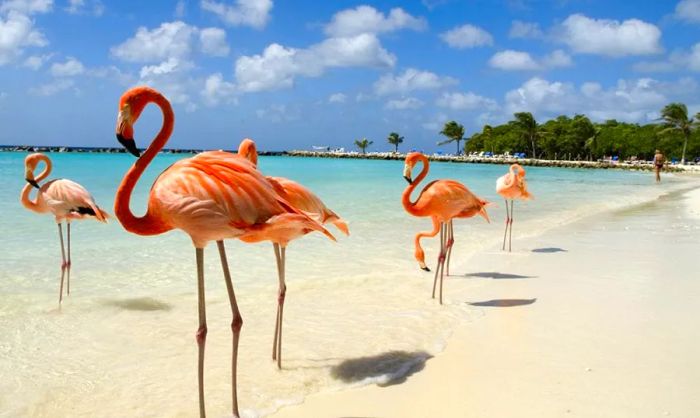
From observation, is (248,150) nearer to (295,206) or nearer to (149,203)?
(295,206)

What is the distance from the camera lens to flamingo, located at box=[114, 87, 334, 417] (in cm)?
298

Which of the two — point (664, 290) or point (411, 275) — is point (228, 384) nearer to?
point (411, 275)

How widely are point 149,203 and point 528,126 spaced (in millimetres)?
83132

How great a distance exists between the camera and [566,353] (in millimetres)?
4062

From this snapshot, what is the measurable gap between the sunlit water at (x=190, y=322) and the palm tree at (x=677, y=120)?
62.4 metres

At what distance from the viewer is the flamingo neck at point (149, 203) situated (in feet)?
9.82

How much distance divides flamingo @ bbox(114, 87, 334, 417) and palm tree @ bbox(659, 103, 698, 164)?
69.9m

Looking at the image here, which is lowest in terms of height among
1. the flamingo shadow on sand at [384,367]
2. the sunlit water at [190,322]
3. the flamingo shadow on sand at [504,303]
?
the sunlit water at [190,322]

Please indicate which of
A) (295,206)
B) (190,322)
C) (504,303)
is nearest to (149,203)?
(295,206)

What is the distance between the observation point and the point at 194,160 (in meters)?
3.25

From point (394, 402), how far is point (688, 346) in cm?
240

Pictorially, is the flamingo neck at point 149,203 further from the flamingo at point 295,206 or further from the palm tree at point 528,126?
the palm tree at point 528,126

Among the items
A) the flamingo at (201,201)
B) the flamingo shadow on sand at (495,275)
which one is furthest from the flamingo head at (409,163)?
the flamingo at (201,201)

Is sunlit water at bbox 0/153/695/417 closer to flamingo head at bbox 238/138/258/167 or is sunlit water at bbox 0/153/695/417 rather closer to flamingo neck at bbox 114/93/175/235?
flamingo neck at bbox 114/93/175/235
